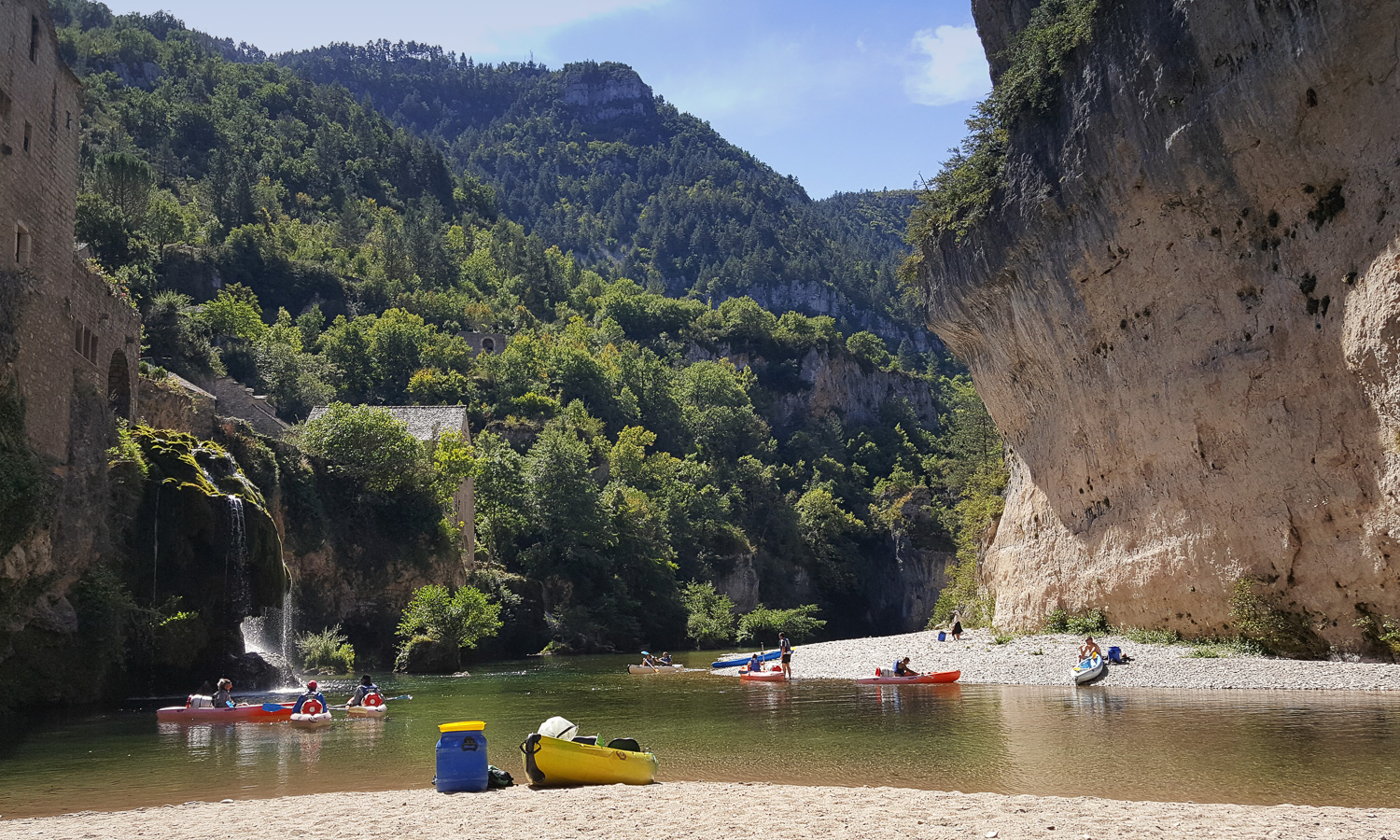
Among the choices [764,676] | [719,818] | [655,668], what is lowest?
[655,668]

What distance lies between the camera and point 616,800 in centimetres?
1438

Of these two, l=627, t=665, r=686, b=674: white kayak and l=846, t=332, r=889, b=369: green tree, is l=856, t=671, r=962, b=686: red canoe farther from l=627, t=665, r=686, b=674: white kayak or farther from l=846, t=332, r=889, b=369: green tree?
l=846, t=332, r=889, b=369: green tree

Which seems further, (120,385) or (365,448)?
(365,448)

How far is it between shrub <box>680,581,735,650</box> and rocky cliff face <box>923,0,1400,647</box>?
30.5m

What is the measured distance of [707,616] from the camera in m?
→ 66.8

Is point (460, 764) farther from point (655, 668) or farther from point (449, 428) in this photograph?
point (449, 428)

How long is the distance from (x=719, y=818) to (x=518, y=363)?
276 ft

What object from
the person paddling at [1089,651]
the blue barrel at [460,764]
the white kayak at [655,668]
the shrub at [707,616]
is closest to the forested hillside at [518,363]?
the shrub at [707,616]

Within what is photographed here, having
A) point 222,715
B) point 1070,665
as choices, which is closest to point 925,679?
point 1070,665

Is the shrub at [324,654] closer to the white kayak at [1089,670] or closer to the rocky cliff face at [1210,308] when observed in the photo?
the rocky cliff face at [1210,308]

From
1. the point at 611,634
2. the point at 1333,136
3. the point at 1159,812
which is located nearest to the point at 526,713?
the point at 1159,812

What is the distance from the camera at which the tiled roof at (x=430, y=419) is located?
5906 centimetres

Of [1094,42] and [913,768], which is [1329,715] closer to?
[913,768]

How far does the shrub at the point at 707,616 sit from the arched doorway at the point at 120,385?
37.0m
